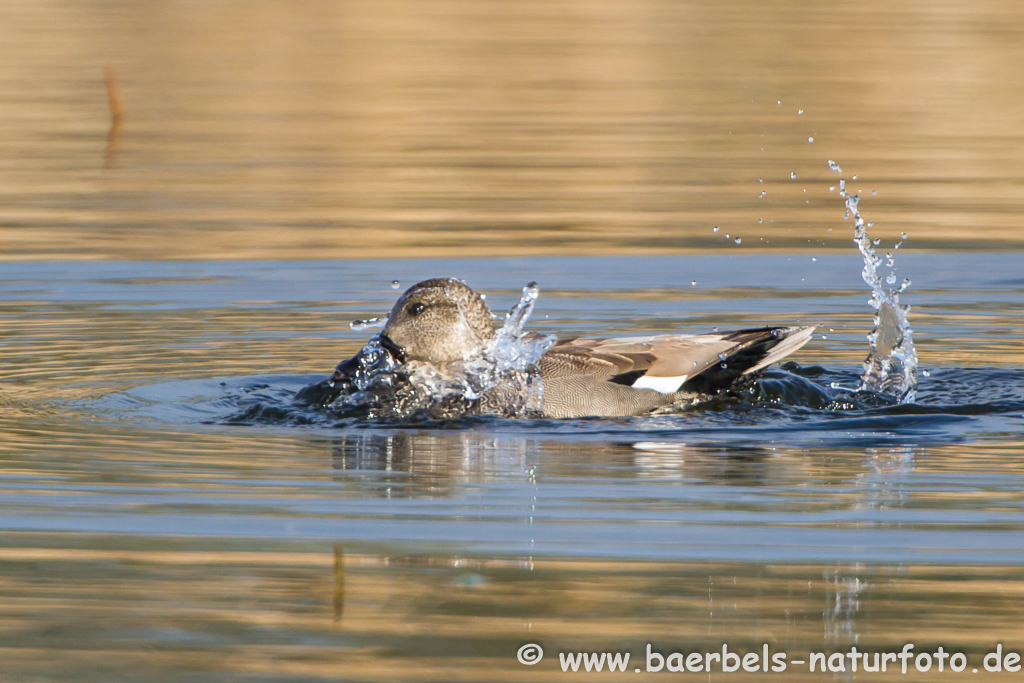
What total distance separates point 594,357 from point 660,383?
0.35 meters

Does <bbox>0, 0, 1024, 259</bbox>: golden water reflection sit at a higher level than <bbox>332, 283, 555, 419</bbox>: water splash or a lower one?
higher

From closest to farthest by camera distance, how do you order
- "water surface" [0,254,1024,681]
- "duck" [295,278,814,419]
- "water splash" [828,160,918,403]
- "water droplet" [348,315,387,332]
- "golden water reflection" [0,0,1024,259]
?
"water surface" [0,254,1024,681] → "duck" [295,278,814,419] → "water splash" [828,160,918,403] → "water droplet" [348,315,387,332] → "golden water reflection" [0,0,1024,259]

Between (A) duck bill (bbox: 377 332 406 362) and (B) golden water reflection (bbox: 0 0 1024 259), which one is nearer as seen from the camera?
(A) duck bill (bbox: 377 332 406 362)

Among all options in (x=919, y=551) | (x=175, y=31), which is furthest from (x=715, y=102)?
(x=919, y=551)

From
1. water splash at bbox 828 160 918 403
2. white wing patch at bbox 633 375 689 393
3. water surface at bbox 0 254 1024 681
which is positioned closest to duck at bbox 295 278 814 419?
white wing patch at bbox 633 375 689 393

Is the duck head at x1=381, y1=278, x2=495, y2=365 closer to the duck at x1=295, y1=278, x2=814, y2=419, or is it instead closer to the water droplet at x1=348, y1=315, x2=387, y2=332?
the duck at x1=295, y1=278, x2=814, y2=419

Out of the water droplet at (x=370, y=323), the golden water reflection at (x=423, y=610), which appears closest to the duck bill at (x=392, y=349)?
the water droplet at (x=370, y=323)

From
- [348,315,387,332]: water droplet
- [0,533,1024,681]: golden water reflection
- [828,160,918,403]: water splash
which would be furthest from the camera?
[348,315,387,332]: water droplet

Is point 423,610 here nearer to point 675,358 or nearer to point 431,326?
point 675,358

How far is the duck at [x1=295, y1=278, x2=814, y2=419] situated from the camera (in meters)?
8.16

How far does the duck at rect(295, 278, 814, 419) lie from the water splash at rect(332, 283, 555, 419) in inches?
1.5

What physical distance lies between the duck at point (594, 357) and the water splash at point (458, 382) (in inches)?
1.5

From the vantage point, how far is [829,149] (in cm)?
1800

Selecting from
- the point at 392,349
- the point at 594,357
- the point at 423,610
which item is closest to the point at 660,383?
the point at 594,357
